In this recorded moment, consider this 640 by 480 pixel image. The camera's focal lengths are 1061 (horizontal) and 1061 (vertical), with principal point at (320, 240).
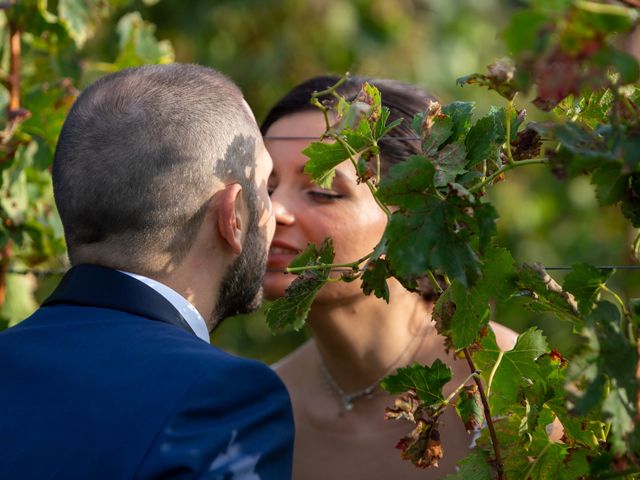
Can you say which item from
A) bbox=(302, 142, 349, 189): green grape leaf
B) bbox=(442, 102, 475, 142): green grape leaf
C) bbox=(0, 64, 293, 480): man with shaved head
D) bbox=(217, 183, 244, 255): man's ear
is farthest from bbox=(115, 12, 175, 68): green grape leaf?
bbox=(442, 102, 475, 142): green grape leaf

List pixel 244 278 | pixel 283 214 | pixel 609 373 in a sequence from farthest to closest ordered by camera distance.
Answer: pixel 283 214
pixel 244 278
pixel 609 373

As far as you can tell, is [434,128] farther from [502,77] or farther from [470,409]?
[470,409]

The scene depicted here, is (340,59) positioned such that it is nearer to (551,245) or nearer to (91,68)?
(551,245)

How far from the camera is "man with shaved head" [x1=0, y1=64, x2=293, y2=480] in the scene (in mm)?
1783

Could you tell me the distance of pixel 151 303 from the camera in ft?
6.90

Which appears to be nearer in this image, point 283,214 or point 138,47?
point 283,214

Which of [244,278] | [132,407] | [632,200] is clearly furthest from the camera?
[244,278]

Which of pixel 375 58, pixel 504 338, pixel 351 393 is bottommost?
pixel 375 58

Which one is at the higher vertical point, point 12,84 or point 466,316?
point 466,316

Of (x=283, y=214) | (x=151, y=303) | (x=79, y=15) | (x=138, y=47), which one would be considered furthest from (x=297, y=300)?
(x=79, y=15)

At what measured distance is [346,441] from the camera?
128 inches

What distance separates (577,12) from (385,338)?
6.26 ft

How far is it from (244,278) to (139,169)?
15.1 inches

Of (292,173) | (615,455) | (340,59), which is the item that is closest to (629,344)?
(615,455)
